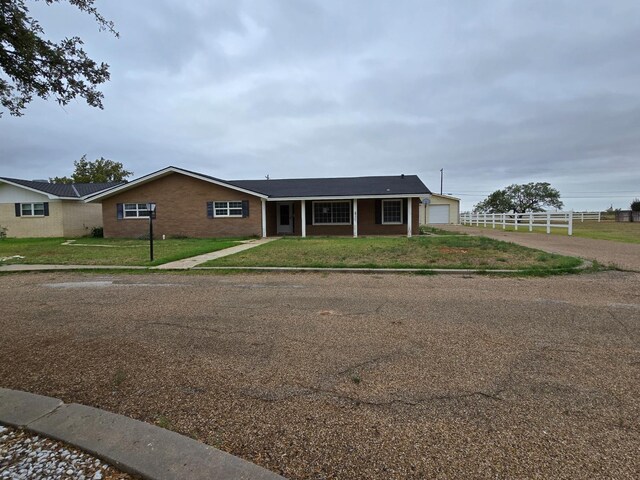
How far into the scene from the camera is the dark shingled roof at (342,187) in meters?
21.6

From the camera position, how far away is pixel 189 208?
21578 millimetres

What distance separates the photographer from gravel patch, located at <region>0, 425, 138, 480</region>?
2.18 m

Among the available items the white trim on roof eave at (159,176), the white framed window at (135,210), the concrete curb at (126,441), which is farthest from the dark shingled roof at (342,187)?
the concrete curb at (126,441)

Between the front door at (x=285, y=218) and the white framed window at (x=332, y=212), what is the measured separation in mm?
1627

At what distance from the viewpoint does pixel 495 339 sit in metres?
4.43

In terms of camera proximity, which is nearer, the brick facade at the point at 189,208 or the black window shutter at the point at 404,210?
the brick facade at the point at 189,208

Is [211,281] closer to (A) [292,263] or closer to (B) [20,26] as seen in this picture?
(A) [292,263]

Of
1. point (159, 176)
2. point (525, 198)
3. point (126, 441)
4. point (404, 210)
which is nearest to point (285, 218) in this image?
point (404, 210)

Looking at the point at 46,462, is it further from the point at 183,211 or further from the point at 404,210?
the point at 404,210

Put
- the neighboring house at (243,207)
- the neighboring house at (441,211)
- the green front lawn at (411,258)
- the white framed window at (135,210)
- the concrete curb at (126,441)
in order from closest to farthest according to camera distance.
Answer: the concrete curb at (126,441) → the green front lawn at (411,258) → the neighboring house at (243,207) → the white framed window at (135,210) → the neighboring house at (441,211)

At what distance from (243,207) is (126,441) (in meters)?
19.4

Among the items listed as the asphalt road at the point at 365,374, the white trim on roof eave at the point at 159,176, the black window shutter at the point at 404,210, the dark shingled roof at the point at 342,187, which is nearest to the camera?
the asphalt road at the point at 365,374

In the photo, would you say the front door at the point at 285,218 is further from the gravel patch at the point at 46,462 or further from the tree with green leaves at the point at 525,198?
the tree with green leaves at the point at 525,198

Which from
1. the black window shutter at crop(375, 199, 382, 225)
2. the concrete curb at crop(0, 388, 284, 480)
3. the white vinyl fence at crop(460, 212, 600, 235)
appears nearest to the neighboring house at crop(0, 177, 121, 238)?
the black window shutter at crop(375, 199, 382, 225)
